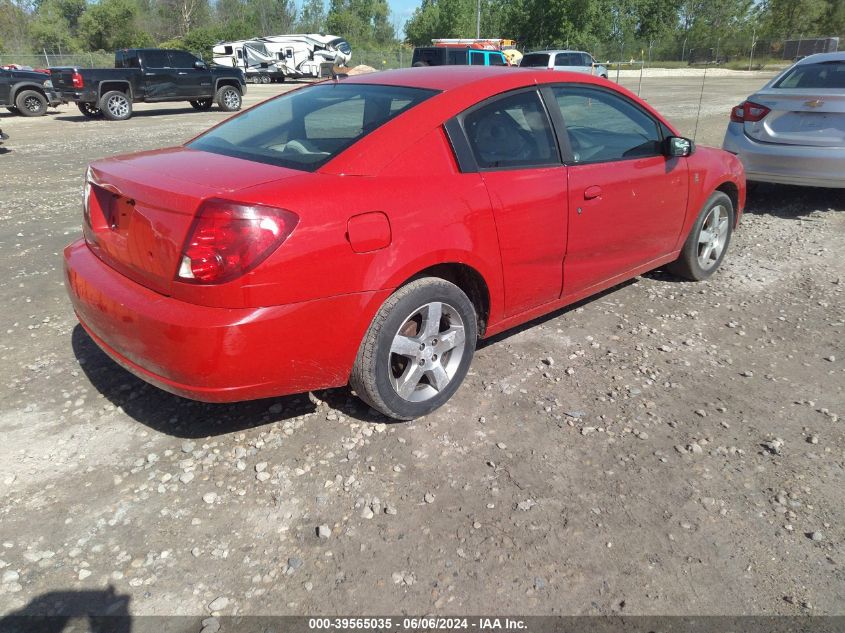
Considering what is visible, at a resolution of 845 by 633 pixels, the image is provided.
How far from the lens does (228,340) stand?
254 cm

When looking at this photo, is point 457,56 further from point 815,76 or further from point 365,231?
point 365,231

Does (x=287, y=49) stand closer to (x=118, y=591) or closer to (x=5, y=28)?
(x=118, y=591)

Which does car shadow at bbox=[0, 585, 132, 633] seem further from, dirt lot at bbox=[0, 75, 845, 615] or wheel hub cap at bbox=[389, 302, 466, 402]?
wheel hub cap at bbox=[389, 302, 466, 402]

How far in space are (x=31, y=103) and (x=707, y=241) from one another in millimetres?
19739

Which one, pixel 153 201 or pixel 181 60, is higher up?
pixel 181 60

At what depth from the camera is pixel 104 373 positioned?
3.71 metres

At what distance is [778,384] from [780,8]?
6943cm

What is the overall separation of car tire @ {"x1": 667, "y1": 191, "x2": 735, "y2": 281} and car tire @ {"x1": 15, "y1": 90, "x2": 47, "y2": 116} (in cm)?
1937

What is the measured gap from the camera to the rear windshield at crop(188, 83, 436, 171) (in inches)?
120

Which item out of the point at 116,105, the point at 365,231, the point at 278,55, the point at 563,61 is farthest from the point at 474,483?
the point at 278,55

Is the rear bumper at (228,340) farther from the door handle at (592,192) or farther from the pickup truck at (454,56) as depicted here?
the pickup truck at (454,56)

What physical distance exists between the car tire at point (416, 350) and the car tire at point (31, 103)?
64.2ft

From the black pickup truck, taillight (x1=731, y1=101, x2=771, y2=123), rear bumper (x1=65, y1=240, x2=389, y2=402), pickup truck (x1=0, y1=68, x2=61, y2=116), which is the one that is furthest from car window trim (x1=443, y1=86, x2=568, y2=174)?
pickup truck (x1=0, y1=68, x2=61, y2=116)

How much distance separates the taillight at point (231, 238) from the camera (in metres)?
2.51
